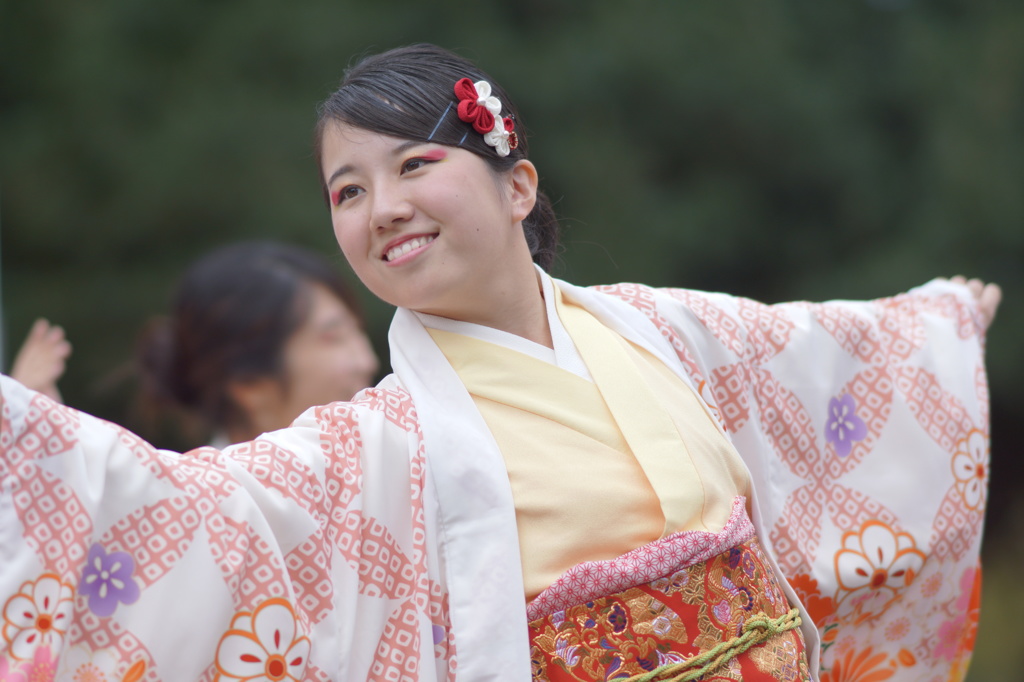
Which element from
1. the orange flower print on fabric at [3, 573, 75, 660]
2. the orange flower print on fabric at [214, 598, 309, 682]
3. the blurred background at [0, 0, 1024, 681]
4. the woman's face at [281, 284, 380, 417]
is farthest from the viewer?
the blurred background at [0, 0, 1024, 681]

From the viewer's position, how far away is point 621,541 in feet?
4.89

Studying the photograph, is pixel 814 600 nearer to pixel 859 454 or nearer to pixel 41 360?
pixel 859 454

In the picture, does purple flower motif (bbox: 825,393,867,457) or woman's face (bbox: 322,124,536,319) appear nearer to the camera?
woman's face (bbox: 322,124,536,319)

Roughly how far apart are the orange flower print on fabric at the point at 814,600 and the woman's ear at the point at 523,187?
0.74m

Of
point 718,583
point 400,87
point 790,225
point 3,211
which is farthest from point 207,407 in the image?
point 790,225

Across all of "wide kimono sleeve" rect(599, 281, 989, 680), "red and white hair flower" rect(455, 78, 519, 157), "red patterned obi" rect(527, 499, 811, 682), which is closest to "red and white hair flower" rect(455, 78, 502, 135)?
"red and white hair flower" rect(455, 78, 519, 157)

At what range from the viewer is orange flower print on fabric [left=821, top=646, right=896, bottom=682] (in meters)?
1.90

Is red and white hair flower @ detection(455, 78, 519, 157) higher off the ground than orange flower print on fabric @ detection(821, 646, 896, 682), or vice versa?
red and white hair flower @ detection(455, 78, 519, 157)

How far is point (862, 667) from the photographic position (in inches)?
76.0

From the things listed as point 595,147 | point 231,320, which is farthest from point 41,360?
point 595,147

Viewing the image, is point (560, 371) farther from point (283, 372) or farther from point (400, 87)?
point (283, 372)

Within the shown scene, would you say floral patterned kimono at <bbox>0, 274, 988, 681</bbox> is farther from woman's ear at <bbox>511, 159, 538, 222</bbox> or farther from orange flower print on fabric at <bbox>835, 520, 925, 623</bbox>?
woman's ear at <bbox>511, 159, 538, 222</bbox>

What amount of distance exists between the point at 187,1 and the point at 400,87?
419cm

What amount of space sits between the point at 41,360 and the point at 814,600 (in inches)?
69.1
